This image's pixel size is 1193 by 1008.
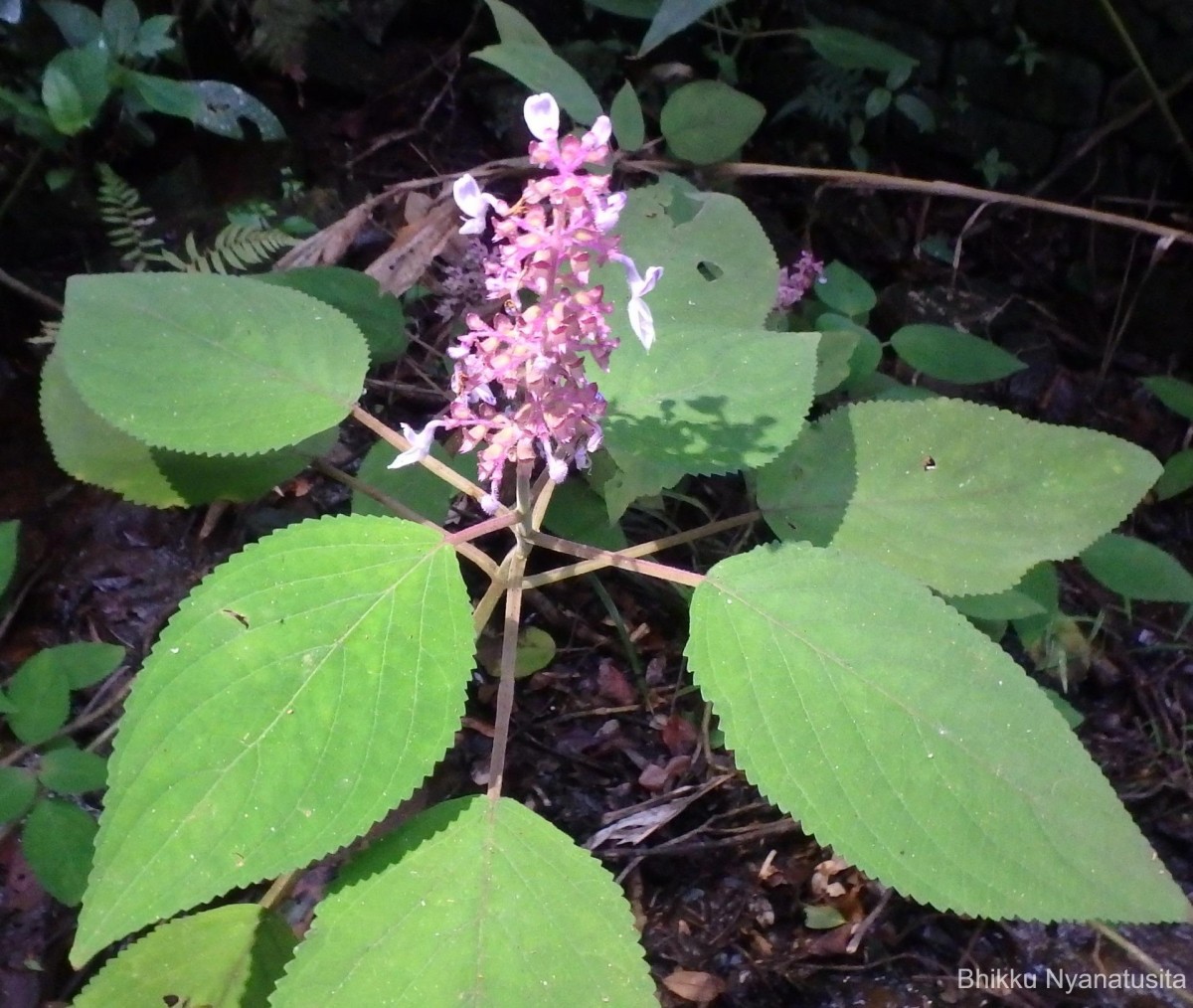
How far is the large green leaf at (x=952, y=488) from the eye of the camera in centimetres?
188

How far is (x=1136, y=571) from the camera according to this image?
2590 mm

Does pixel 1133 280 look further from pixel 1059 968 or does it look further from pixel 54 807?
pixel 54 807

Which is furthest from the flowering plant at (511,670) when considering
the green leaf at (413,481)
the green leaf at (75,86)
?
the green leaf at (75,86)

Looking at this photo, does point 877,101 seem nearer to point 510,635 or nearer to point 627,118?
point 627,118

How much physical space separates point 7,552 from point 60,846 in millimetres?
712

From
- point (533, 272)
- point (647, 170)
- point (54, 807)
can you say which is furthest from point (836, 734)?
point (647, 170)

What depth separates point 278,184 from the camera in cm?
337

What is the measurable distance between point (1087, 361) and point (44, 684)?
396 centimetres

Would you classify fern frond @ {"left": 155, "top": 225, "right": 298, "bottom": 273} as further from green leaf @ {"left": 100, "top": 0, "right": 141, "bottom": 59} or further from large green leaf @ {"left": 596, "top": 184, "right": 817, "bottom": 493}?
large green leaf @ {"left": 596, "top": 184, "right": 817, "bottom": 493}

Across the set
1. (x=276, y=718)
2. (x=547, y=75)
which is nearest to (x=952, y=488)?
(x=276, y=718)

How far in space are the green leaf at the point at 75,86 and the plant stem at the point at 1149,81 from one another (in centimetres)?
351

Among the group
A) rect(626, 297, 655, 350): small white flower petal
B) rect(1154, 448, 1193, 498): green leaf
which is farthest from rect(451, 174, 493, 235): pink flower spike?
rect(1154, 448, 1193, 498): green leaf

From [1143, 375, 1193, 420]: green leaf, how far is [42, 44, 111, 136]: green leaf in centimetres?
357

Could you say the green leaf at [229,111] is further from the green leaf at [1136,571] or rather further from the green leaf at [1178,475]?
the green leaf at [1178,475]
